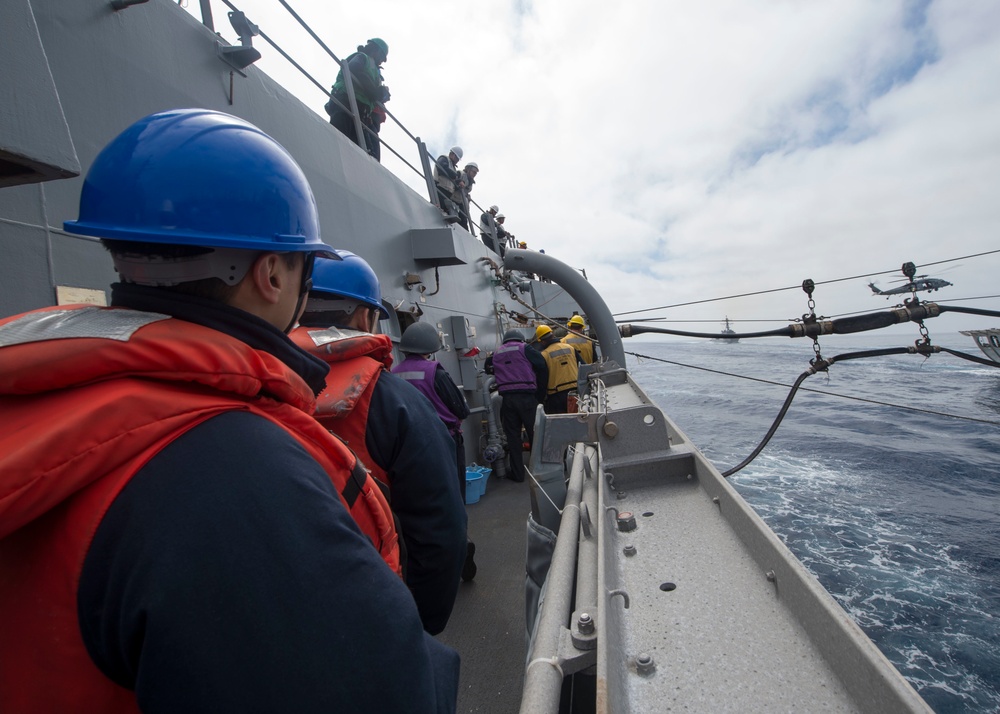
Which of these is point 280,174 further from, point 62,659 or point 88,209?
point 62,659

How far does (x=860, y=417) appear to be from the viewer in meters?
10.9

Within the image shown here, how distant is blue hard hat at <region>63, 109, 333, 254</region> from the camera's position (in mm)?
787

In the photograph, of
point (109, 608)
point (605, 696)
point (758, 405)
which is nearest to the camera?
point (109, 608)

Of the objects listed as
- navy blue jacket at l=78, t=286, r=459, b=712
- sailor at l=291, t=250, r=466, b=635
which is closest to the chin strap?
navy blue jacket at l=78, t=286, r=459, b=712

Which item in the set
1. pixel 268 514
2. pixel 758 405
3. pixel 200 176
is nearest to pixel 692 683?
pixel 268 514

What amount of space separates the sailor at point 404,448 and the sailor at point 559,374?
4.99 meters

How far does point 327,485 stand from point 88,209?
627 mm

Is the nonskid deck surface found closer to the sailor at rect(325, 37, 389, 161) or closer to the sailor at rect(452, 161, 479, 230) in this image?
the sailor at rect(325, 37, 389, 161)

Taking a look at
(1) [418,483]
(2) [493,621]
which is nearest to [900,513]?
(2) [493,621]

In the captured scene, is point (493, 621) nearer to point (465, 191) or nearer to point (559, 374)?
point (559, 374)

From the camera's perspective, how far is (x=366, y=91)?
216 inches

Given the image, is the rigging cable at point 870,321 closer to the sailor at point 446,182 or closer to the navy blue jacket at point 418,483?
the navy blue jacket at point 418,483

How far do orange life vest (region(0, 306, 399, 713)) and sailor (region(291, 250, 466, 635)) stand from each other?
91 cm

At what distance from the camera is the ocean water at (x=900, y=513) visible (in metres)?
3.33
